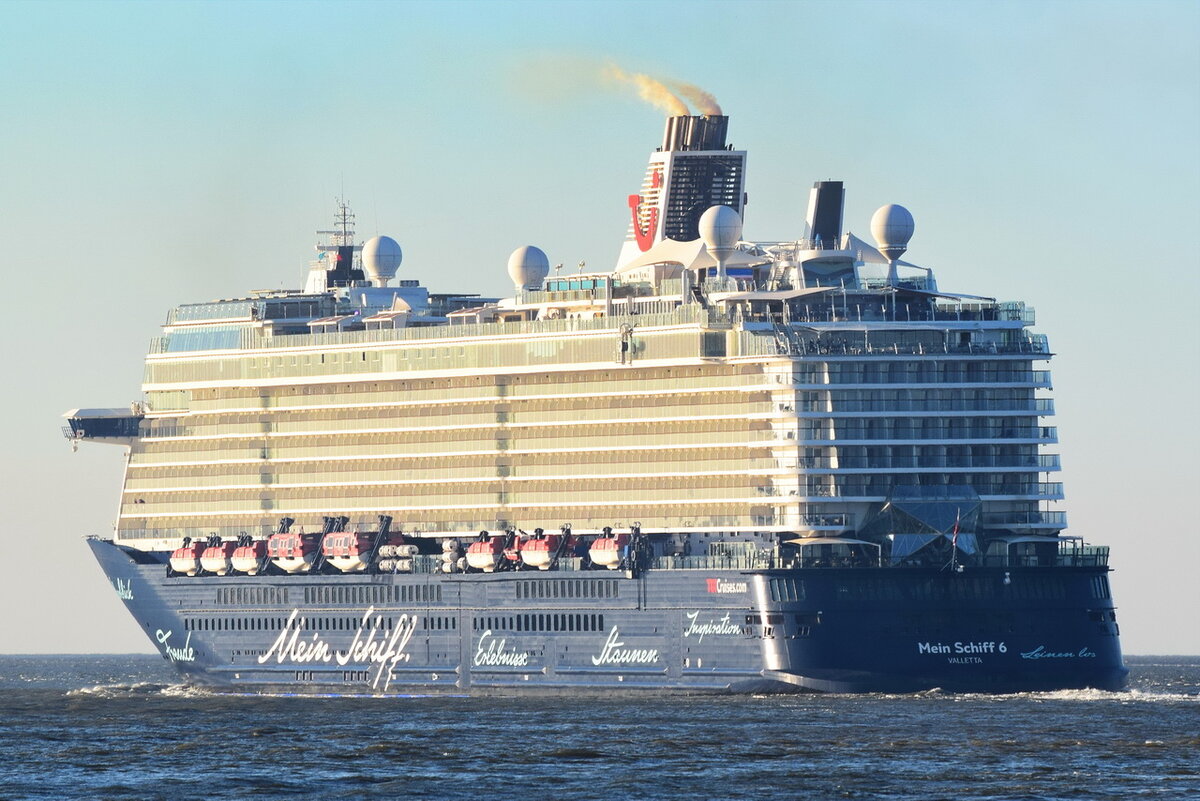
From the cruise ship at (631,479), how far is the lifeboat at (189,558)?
0.14 m

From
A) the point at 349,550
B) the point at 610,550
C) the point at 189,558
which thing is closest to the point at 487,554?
the point at 610,550

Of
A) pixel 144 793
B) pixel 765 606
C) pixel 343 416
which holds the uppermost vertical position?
pixel 343 416

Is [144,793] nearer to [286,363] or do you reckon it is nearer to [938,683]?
[938,683]

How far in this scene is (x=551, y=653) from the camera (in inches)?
4274

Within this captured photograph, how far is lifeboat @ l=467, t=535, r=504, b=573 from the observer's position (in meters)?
111

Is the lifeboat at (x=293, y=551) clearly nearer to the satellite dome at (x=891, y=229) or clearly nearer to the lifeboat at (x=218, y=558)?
the lifeboat at (x=218, y=558)

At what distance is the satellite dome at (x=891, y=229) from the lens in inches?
4301

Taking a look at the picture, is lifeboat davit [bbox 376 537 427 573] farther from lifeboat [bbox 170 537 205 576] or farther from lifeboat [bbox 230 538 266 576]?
lifeboat [bbox 170 537 205 576]

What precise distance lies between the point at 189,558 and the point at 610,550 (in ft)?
76.7

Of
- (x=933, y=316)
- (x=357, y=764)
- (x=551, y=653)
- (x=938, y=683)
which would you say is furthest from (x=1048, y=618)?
(x=357, y=764)

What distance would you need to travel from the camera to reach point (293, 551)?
387 ft

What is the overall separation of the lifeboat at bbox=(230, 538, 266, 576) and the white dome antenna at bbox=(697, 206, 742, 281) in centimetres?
2417

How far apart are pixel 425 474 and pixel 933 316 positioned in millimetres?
23151

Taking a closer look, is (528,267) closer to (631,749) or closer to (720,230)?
(720,230)
